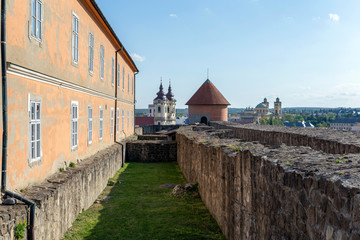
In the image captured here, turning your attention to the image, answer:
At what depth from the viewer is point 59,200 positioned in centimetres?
670

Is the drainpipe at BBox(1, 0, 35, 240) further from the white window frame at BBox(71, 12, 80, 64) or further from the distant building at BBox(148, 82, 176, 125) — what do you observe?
the distant building at BBox(148, 82, 176, 125)

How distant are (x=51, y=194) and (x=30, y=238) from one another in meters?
1.08

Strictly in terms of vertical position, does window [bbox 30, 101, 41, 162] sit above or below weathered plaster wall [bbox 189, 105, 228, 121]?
below

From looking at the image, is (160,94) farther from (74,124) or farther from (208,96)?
(74,124)

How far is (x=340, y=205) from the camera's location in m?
2.82

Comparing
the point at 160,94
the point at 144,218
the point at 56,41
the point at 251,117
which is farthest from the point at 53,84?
the point at 251,117

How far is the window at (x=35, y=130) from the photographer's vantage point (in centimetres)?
668

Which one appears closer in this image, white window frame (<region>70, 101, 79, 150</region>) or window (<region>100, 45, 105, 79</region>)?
white window frame (<region>70, 101, 79, 150</region>)

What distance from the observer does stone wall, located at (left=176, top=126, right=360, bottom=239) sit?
2.87 meters

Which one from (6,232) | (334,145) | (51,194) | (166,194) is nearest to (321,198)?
(6,232)

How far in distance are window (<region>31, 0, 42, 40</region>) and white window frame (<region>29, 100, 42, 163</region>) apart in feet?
4.47

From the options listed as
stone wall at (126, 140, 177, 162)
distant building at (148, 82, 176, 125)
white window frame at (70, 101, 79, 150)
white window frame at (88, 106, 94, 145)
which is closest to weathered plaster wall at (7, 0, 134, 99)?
white window frame at (70, 101, 79, 150)

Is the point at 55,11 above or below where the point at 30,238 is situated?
above

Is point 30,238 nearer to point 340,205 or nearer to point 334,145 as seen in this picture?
point 340,205
